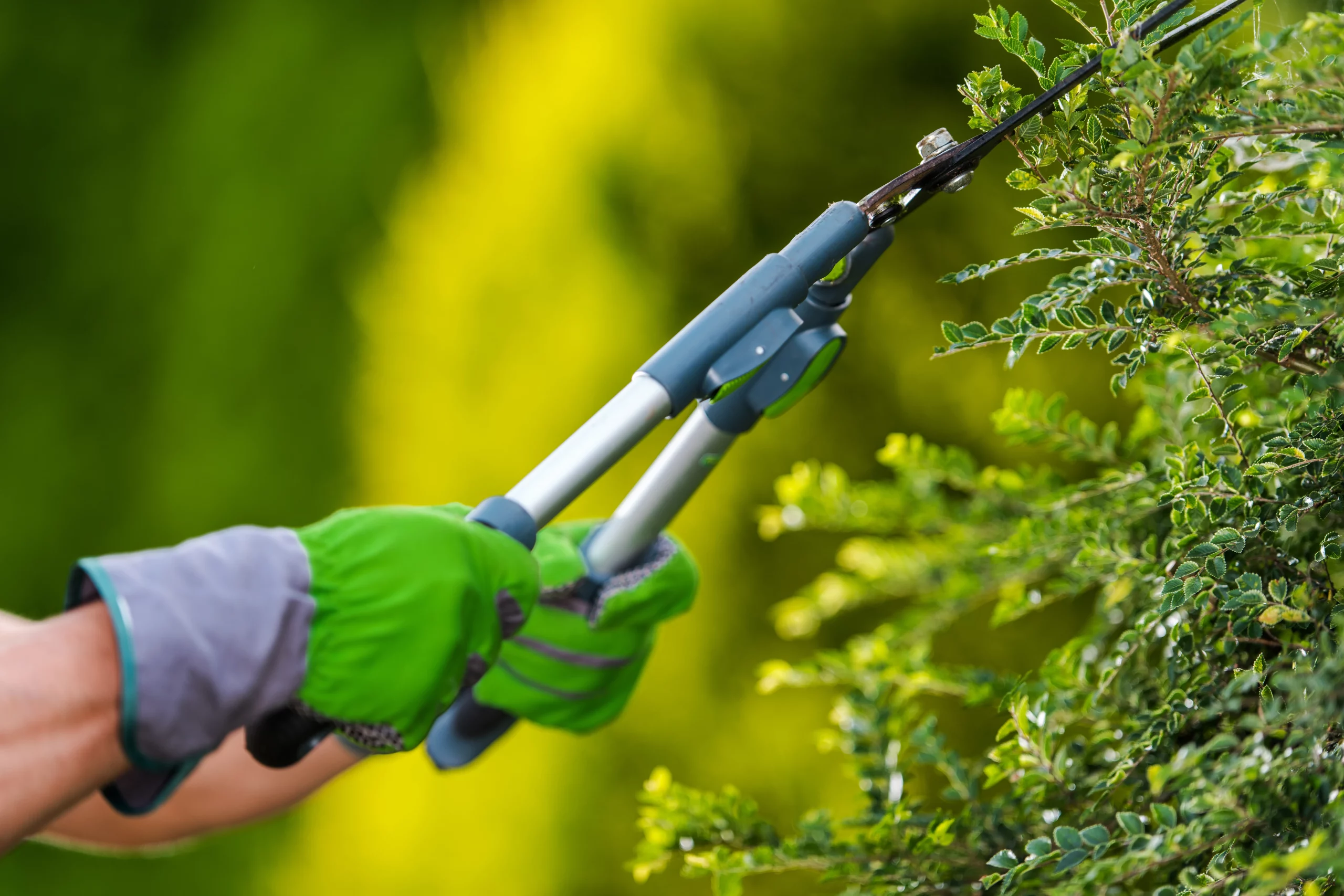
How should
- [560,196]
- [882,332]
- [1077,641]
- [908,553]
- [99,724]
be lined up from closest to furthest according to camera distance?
[99,724]
[1077,641]
[908,553]
[882,332]
[560,196]

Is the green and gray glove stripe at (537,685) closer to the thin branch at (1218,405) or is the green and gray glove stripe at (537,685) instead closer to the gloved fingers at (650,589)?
the gloved fingers at (650,589)

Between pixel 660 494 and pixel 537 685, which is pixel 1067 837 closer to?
pixel 660 494

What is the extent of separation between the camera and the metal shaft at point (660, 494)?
73 cm

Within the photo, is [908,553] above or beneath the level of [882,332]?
beneath

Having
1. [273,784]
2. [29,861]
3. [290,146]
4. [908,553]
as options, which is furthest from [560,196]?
[29,861]

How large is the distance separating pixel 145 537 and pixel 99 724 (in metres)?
1.01

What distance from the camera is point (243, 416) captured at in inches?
55.3

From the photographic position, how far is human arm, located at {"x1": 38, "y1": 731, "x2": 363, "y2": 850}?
0.84m

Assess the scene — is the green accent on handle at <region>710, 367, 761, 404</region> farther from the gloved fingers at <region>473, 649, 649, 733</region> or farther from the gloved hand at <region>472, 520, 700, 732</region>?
the gloved fingers at <region>473, 649, 649, 733</region>

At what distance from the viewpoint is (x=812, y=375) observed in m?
0.68

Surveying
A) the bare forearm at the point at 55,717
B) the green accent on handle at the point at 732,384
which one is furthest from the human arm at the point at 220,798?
the green accent on handle at the point at 732,384

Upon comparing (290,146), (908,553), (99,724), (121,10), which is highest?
(121,10)

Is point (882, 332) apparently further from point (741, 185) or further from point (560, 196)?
point (560, 196)

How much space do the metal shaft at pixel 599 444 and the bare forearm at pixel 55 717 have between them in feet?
0.79
